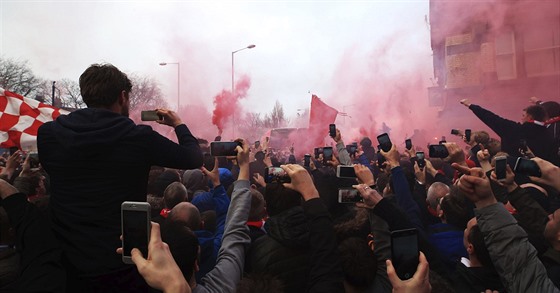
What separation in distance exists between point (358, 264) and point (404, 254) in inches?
24.5

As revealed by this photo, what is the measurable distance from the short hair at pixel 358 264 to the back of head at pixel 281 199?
0.66 meters

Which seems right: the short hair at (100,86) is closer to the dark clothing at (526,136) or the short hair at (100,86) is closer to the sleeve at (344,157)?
the sleeve at (344,157)

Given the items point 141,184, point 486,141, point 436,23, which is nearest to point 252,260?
point 141,184

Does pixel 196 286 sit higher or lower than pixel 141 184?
lower

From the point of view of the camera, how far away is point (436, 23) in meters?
23.8

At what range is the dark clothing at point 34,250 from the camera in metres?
1.75

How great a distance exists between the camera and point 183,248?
6.33 ft

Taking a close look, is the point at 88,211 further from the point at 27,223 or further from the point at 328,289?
the point at 328,289

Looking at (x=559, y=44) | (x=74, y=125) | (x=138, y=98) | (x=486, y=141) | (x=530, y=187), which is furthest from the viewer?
(x=138, y=98)

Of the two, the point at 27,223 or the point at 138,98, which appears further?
the point at 138,98

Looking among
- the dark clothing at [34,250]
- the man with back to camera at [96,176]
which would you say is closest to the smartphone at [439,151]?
the man with back to camera at [96,176]

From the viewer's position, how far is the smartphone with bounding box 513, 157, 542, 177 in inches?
90.4

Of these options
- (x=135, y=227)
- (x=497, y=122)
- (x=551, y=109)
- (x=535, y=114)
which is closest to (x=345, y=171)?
(x=135, y=227)

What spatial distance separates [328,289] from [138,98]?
46.0m
